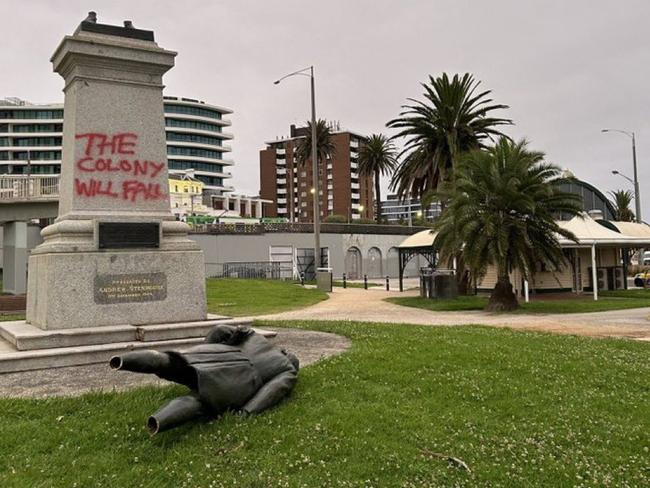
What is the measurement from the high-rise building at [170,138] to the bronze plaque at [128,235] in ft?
301

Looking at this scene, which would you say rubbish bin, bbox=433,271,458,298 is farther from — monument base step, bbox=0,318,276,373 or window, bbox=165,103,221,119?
window, bbox=165,103,221,119

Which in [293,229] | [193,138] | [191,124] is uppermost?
[191,124]

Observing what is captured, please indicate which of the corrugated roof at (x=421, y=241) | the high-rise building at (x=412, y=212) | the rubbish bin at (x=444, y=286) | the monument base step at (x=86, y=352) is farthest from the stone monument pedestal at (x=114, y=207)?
the corrugated roof at (x=421, y=241)


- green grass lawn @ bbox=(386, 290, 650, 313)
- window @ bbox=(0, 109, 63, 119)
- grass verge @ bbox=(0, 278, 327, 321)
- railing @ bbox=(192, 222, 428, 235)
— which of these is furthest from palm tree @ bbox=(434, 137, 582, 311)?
window @ bbox=(0, 109, 63, 119)

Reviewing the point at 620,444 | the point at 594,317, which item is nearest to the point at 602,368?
the point at 620,444

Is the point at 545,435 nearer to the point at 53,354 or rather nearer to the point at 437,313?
the point at 53,354

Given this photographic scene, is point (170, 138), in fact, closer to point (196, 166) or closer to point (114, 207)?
point (196, 166)

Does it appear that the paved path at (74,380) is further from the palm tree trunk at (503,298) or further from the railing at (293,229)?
the railing at (293,229)

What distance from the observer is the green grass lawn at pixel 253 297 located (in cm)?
2270

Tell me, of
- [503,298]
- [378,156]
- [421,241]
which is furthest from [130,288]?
[378,156]

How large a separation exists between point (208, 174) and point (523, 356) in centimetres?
10855

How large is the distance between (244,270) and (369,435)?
41611 millimetres

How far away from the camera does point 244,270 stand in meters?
46.0

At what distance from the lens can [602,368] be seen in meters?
7.56
